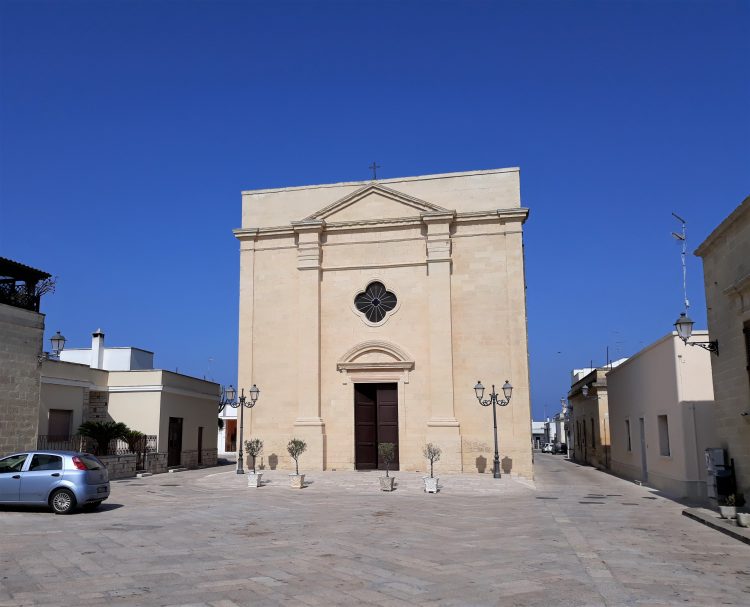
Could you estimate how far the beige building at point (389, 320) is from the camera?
24.0 meters

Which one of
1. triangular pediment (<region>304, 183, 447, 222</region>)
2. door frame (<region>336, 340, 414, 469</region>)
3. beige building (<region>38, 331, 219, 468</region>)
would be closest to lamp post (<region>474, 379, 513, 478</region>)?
door frame (<region>336, 340, 414, 469</region>)

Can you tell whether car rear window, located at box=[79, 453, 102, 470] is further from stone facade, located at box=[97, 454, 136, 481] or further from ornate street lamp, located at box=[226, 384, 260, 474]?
stone facade, located at box=[97, 454, 136, 481]

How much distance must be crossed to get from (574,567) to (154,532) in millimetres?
7053

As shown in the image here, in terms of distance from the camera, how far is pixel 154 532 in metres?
11.7

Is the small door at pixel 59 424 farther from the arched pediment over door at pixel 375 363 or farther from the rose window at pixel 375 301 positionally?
the rose window at pixel 375 301

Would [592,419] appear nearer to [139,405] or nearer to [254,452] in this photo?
[254,452]

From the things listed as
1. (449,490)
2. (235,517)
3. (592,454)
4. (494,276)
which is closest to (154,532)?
(235,517)

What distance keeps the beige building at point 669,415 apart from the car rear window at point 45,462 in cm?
1574

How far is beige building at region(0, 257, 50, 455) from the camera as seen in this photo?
20188 millimetres

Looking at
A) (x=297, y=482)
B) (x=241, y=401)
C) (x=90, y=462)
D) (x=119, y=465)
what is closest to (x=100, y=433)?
(x=119, y=465)

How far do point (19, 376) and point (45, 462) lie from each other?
7.70 m

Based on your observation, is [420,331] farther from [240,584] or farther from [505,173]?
[240,584]

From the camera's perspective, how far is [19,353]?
20.8 metres

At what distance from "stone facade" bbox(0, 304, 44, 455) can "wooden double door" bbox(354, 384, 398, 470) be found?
35.2ft
